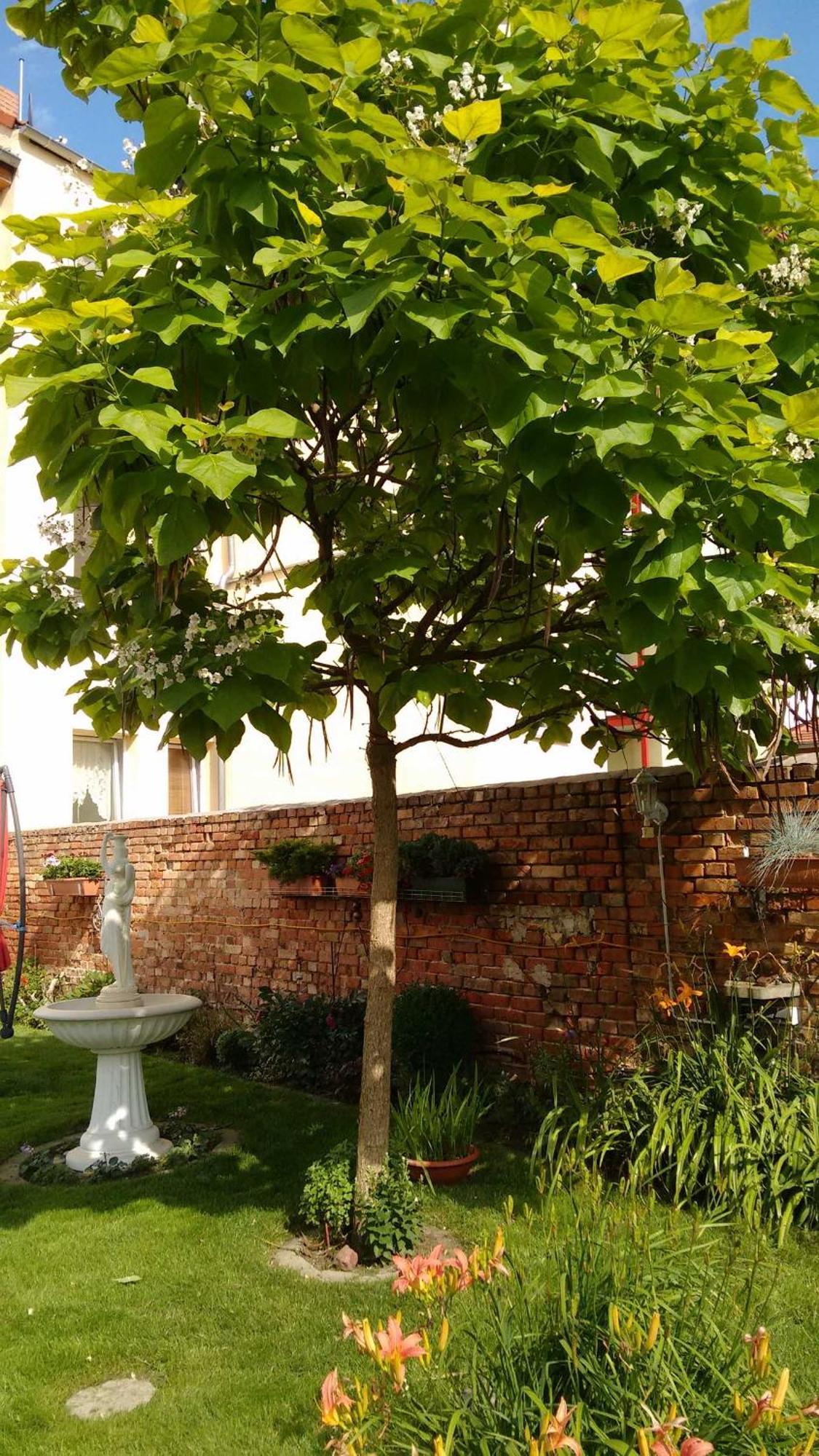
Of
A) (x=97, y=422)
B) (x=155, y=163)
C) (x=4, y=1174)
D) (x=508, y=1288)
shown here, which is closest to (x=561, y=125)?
(x=155, y=163)

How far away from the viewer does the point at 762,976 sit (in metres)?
4.92

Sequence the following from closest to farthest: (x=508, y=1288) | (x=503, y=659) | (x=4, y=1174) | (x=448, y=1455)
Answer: (x=448, y=1455)
(x=508, y=1288)
(x=503, y=659)
(x=4, y=1174)

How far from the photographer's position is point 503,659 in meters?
4.84

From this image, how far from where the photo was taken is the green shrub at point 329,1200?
432cm

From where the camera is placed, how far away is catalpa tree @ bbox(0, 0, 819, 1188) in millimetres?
2564

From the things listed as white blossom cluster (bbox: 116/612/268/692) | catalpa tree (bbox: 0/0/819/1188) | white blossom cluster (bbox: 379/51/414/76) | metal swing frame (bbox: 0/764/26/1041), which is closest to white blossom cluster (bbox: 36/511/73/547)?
catalpa tree (bbox: 0/0/819/1188)

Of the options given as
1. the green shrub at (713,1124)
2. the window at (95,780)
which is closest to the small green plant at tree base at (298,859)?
the green shrub at (713,1124)

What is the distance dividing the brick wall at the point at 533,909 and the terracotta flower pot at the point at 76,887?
1.92 m

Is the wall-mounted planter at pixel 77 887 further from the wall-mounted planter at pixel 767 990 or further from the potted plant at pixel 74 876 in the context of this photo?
the wall-mounted planter at pixel 767 990

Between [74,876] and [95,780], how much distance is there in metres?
2.83

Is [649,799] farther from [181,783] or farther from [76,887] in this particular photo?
[181,783]

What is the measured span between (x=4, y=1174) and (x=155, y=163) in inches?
205

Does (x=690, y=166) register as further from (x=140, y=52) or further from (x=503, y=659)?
(x=503, y=659)

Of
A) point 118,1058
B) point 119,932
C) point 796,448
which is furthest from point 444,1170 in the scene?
point 796,448
